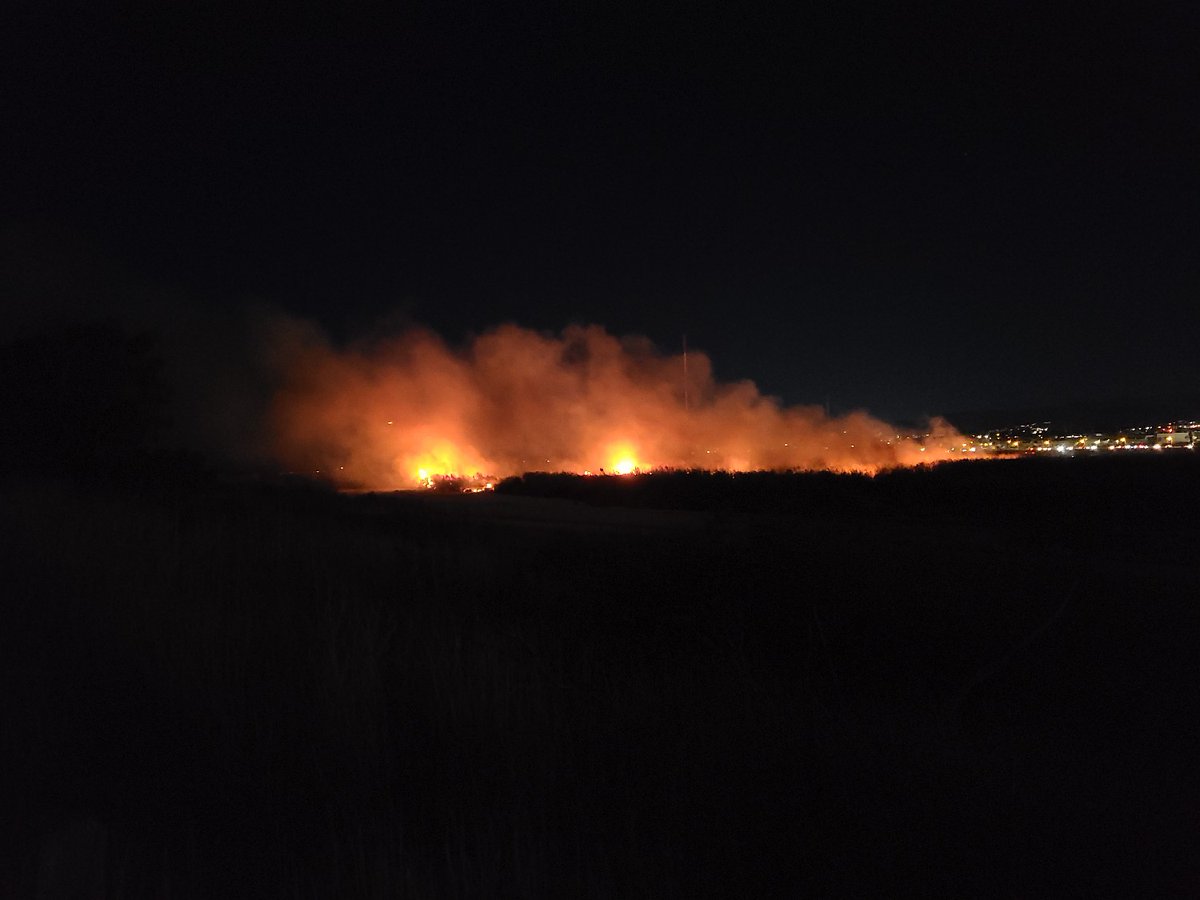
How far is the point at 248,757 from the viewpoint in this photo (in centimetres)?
425

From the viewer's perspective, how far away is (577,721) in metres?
4.67

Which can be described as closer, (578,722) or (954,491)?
(578,722)

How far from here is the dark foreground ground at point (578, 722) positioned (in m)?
3.54

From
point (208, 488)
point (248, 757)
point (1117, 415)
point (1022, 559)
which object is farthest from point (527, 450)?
point (1117, 415)

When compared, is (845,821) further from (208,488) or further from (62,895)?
(208,488)

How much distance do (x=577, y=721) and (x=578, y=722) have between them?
17 mm

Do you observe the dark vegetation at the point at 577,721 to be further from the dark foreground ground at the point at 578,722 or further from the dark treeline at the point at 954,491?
the dark treeline at the point at 954,491

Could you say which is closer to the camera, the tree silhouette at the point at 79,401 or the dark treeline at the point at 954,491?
the tree silhouette at the point at 79,401

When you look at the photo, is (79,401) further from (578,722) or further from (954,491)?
(954,491)

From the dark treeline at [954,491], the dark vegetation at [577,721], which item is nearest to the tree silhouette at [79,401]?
the dark vegetation at [577,721]

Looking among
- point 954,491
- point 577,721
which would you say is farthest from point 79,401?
point 954,491

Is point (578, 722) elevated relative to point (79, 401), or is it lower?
lower

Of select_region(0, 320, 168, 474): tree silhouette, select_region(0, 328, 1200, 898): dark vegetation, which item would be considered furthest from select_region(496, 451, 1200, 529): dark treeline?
select_region(0, 320, 168, 474): tree silhouette

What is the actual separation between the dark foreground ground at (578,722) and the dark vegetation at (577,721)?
0.07 ft
